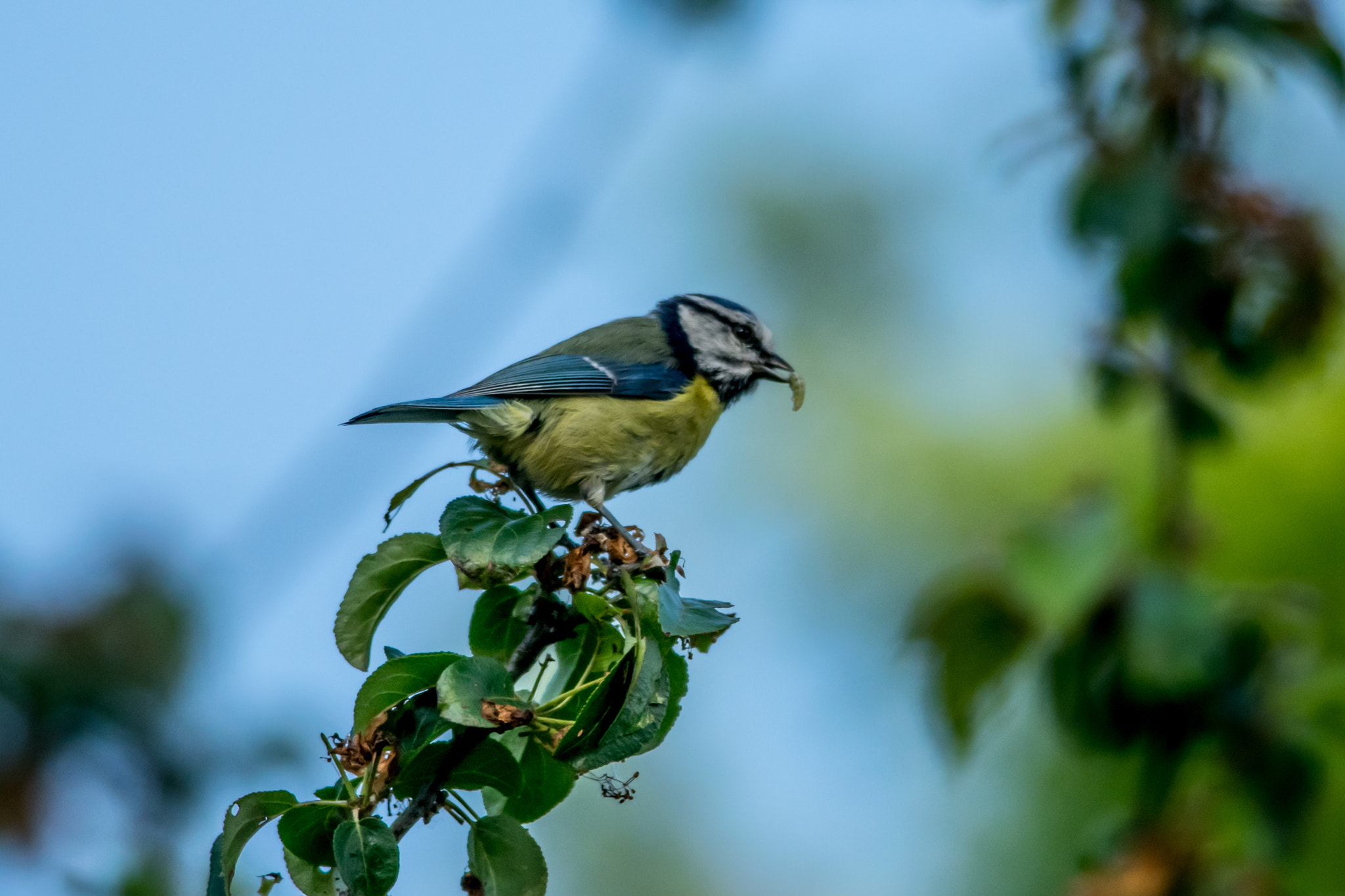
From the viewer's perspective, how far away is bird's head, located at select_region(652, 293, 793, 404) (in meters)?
4.01

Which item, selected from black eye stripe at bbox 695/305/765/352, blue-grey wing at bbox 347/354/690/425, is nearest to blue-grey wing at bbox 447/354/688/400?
blue-grey wing at bbox 347/354/690/425

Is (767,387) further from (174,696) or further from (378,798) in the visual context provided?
(378,798)

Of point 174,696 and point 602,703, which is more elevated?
point 174,696

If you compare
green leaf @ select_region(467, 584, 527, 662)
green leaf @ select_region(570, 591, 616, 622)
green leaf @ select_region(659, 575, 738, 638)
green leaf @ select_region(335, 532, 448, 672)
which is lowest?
green leaf @ select_region(659, 575, 738, 638)

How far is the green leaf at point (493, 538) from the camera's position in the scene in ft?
6.65

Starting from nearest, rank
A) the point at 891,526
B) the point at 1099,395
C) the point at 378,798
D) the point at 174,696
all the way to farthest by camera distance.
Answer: the point at 378,798 < the point at 1099,395 < the point at 174,696 < the point at 891,526

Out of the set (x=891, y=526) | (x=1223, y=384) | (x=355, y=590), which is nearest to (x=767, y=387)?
(x=891, y=526)

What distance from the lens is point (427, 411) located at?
316 cm

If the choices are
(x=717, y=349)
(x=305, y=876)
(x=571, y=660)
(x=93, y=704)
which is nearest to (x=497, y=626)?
(x=571, y=660)

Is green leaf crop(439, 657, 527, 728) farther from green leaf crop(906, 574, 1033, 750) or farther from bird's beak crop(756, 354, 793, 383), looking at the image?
bird's beak crop(756, 354, 793, 383)

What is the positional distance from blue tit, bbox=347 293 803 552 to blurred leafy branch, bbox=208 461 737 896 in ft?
2.96

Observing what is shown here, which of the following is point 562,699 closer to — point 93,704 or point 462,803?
point 462,803

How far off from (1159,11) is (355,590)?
2350mm

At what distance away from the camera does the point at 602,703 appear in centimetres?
189
